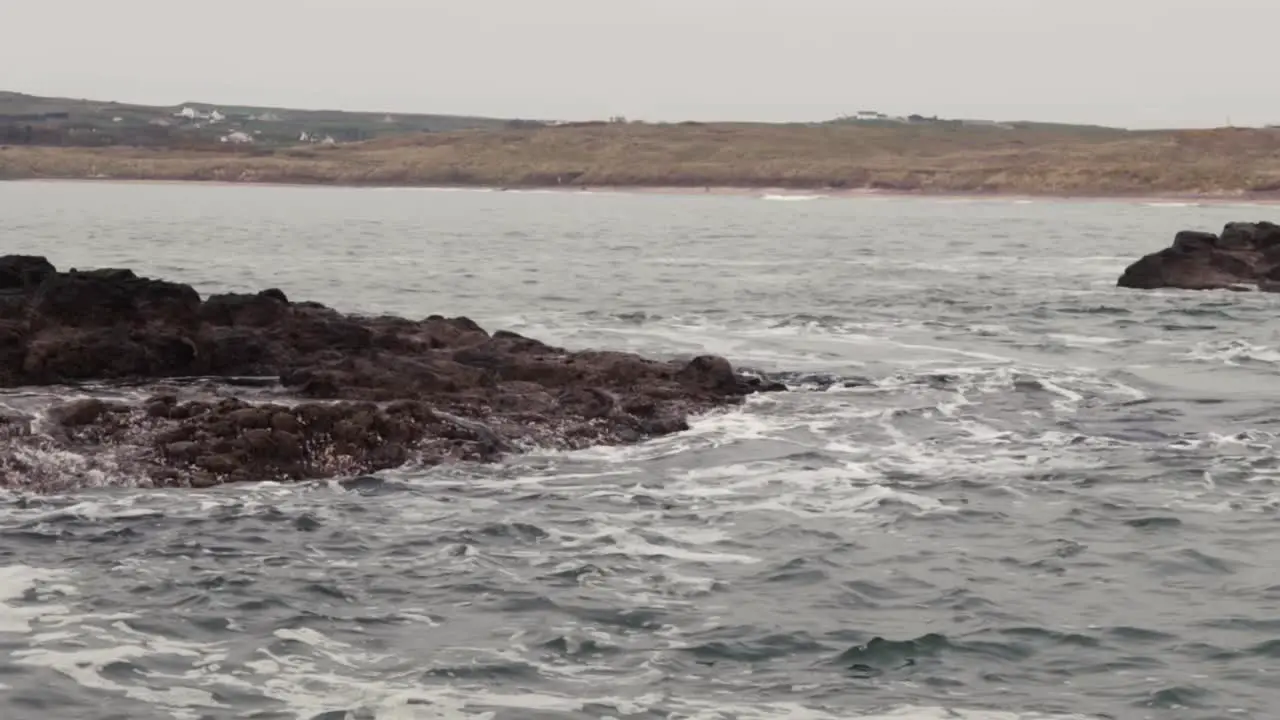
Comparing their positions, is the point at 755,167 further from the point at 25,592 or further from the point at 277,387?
the point at 25,592

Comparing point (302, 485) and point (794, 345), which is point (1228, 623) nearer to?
point (302, 485)

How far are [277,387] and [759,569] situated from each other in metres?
9.98

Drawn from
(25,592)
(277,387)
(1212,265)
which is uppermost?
(1212,265)

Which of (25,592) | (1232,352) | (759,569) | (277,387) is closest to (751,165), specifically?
(1232,352)

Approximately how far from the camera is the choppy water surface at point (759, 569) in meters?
12.3

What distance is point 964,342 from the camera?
→ 3516cm

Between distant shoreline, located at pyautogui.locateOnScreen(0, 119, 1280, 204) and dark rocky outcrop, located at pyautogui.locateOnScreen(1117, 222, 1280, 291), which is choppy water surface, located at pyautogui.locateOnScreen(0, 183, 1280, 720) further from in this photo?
distant shoreline, located at pyautogui.locateOnScreen(0, 119, 1280, 204)

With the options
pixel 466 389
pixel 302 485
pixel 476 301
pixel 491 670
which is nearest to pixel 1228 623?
pixel 491 670

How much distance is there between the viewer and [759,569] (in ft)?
52.0

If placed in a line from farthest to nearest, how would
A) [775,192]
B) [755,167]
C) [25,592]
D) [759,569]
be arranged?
[755,167]
[775,192]
[759,569]
[25,592]

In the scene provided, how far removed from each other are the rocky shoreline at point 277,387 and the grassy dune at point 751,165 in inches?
4385

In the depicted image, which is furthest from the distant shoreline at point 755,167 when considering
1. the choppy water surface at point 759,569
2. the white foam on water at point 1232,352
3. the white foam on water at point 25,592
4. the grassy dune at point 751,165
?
the white foam on water at point 25,592

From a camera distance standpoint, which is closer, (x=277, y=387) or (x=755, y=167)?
(x=277, y=387)

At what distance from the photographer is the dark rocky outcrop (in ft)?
160
